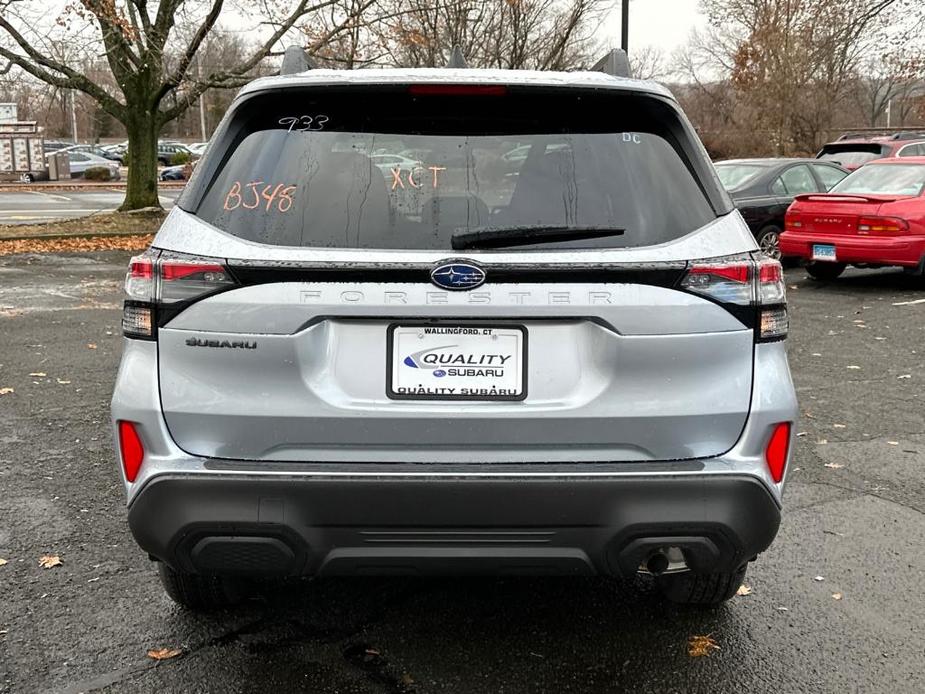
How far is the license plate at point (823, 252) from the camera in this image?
11023 mm

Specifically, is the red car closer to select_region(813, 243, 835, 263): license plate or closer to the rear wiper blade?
select_region(813, 243, 835, 263): license plate

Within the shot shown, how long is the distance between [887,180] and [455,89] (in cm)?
1026

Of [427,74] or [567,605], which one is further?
[567,605]

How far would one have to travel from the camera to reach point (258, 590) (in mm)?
3504

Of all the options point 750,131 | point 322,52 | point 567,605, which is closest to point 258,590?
point 567,605

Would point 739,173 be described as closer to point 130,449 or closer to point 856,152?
point 856,152

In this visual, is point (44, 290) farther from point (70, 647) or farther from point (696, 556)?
point (696, 556)

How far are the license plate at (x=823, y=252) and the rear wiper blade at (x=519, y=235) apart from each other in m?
9.32

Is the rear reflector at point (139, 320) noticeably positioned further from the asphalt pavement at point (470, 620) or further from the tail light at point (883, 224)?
the tail light at point (883, 224)

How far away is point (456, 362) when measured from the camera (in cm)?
250

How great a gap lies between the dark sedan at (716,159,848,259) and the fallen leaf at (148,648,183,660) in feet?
35.6

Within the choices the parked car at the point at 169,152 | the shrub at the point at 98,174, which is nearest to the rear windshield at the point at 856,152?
the shrub at the point at 98,174

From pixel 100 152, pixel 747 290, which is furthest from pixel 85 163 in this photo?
pixel 747 290

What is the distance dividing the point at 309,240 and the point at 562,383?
0.77 m
